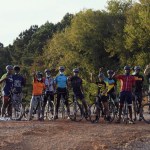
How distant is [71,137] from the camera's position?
1318 cm

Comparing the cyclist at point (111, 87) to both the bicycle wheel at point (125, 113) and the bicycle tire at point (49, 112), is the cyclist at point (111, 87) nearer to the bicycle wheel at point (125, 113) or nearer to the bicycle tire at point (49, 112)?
the bicycle wheel at point (125, 113)

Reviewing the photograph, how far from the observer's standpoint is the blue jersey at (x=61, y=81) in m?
18.4

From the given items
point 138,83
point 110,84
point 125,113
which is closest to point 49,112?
point 110,84

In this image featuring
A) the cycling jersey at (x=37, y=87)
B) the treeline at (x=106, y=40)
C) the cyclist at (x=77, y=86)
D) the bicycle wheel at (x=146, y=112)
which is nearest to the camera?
the bicycle wheel at (x=146, y=112)

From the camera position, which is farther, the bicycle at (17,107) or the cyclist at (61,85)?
the bicycle at (17,107)

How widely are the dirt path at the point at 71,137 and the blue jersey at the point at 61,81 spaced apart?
2596 millimetres

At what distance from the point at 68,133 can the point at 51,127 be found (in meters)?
1.50

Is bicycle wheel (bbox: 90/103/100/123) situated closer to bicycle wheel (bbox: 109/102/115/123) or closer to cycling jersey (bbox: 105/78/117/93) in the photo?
bicycle wheel (bbox: 109/102/115/123)

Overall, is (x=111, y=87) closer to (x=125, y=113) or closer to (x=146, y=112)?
(x=125, y=113)

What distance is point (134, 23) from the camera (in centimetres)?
4478

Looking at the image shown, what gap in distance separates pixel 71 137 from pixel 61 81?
545 centimetres

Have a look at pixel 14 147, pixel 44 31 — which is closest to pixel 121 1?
pixel 44 31

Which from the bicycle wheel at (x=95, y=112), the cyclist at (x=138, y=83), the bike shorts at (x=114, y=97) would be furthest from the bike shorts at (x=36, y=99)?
the cyclist at (x=138, y=83)

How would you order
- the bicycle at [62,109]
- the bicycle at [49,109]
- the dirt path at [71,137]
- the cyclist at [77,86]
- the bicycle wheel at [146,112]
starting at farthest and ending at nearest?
the bicycle at [49,109] → the bicycle at [62,109] → the cyclist at [77,86] → the bicycle wheel at [146,112] → the dirt path at [71,137]
